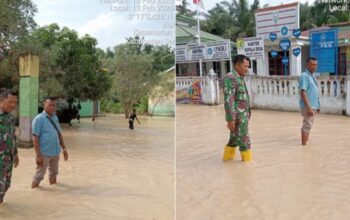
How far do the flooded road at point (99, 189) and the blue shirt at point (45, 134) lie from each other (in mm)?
529

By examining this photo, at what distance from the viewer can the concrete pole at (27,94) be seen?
9.06 meters

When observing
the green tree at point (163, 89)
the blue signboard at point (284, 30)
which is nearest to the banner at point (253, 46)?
the blue signboard at point (284, 30)

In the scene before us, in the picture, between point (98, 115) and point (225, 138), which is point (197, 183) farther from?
point (98, 115)

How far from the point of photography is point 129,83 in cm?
1633

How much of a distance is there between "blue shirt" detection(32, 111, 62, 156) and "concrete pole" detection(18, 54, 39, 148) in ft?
14.3

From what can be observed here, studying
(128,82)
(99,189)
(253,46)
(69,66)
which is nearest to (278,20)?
(253,46)

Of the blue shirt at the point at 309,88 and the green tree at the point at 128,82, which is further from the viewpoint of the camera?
the green tree at the point at 128,82

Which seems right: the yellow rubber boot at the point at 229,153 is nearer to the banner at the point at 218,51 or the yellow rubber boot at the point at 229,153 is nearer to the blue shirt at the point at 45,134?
the blue shirt at the point at 45,134

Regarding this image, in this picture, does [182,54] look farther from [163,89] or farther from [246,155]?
[246,155]

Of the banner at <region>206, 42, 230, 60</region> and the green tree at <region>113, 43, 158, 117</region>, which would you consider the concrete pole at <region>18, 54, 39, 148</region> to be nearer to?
the green tree at <region>113, 43, 158, 117</region>

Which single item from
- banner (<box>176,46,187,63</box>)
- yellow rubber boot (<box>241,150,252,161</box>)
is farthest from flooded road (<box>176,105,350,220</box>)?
banner (<box>176,46,187,63</box>)

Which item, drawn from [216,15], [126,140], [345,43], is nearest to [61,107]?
[126,140]

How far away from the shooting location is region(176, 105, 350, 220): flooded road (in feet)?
12.4

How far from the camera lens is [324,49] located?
14.8 m
